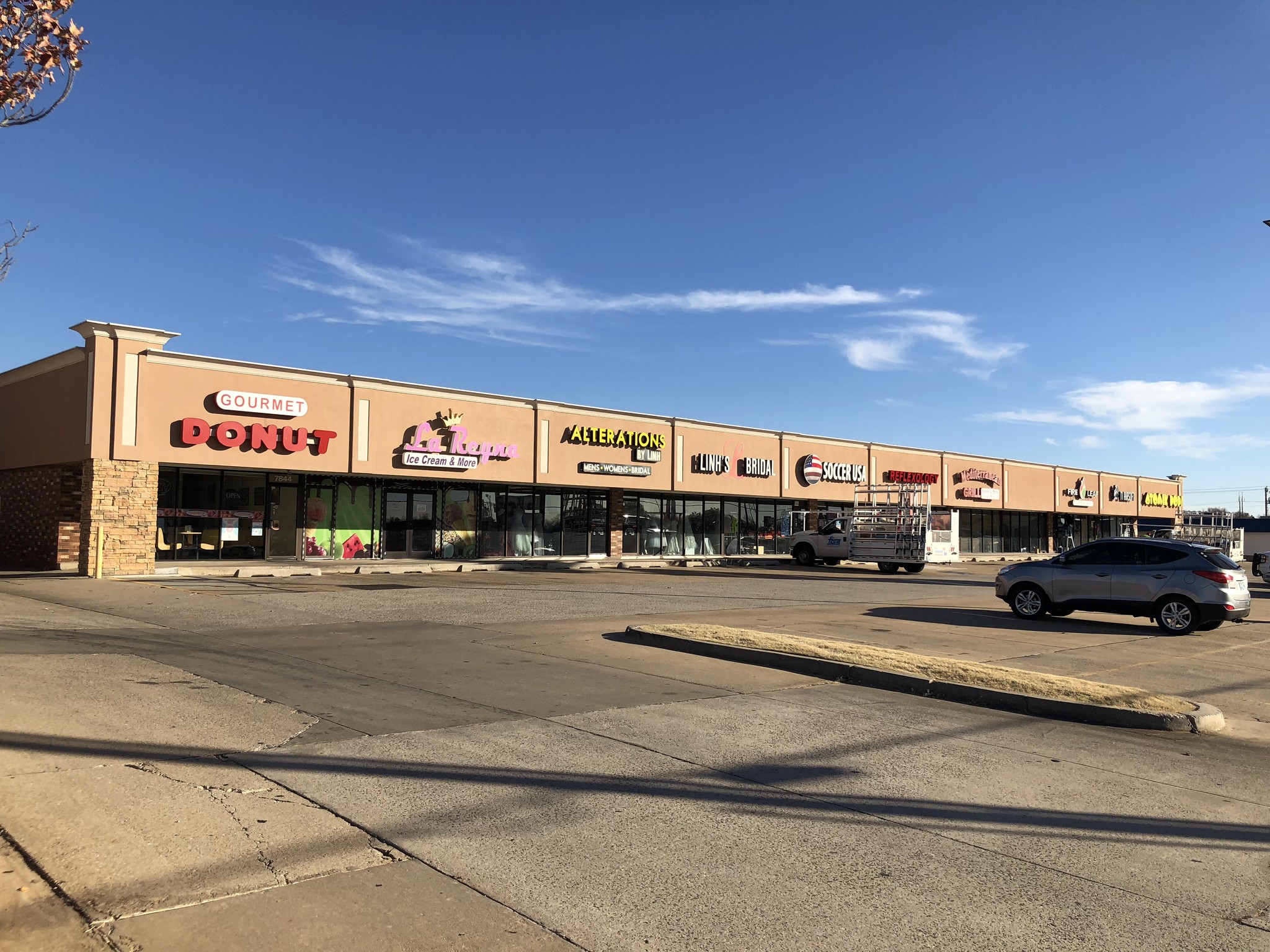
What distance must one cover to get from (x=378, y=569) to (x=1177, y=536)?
4616 centimetres

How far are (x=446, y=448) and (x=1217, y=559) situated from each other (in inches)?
913

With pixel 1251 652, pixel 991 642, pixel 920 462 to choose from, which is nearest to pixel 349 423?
pixel 991 642

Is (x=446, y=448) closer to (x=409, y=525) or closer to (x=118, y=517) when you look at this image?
(x=409, y=525)

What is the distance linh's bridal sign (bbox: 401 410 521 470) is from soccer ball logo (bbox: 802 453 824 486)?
1831cm

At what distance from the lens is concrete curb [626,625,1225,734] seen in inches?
356

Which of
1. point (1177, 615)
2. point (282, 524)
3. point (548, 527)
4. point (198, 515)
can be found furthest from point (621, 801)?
point (548, 527)

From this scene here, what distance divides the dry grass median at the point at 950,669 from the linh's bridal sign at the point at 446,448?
19.1 meters

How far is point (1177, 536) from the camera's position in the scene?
55.1m

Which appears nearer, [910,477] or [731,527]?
[731,527]

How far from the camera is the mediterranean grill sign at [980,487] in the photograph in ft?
185

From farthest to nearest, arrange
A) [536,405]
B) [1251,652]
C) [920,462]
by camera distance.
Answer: [920,462]
[536,405]
[1251,652]

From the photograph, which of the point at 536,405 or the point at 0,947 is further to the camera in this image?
the point at 536,405

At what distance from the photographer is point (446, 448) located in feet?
108

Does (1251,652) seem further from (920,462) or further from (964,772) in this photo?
(920,462)
